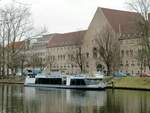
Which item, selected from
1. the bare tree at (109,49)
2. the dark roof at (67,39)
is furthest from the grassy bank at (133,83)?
the dark roof at (67,39)

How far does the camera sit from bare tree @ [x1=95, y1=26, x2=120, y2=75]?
89250mm

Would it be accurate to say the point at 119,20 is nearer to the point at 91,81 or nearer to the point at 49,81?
the point at 49,81

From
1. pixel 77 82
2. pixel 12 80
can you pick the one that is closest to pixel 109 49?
pixel 12 80

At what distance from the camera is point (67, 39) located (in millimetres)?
127812

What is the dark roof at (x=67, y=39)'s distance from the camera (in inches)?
4738

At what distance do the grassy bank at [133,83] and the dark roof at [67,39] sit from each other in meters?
49.0

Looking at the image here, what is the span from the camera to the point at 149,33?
237ft

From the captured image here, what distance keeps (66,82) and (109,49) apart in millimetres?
22610

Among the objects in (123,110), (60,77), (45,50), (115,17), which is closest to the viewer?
(123,110)

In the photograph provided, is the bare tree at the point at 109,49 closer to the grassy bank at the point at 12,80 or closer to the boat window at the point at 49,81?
the boat window at the point at 49,81

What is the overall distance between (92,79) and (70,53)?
161 feet

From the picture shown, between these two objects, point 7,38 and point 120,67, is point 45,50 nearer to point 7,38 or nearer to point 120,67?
point 120,67

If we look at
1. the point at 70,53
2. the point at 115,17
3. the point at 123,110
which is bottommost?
the point at 123,110

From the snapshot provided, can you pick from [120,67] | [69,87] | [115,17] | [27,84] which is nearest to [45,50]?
[115,17]
